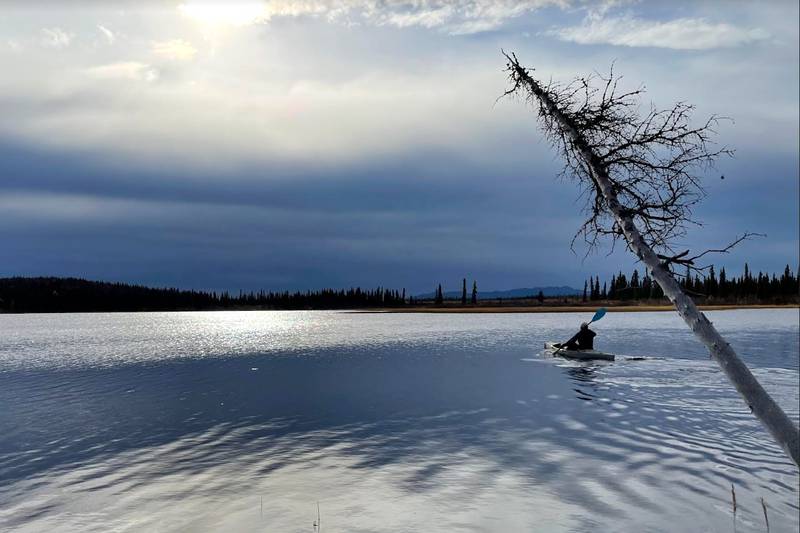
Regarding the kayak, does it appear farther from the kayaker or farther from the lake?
the lake

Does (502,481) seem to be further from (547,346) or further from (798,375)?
(547,346)

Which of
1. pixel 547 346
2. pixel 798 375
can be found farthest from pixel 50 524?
pixel 547 346

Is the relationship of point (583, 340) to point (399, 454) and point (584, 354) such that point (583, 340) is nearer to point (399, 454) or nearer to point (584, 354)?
point (584, 354)

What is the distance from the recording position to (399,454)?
18.6 metres

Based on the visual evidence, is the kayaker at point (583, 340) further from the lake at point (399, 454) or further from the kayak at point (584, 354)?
the lake at point (399, 454)

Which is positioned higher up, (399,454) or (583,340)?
(583,340)

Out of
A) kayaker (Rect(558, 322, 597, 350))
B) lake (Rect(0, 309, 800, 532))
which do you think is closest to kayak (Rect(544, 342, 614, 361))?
kayaker (Rect(558, 322, 597, 350))

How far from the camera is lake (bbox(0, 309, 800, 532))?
12.8 m

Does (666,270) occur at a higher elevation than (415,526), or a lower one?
higher

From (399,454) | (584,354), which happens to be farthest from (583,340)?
(399,454)

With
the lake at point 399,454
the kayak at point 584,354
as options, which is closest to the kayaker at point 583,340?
the kayak at point 584,354

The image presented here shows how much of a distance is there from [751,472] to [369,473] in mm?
10533

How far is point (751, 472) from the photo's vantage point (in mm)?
15695

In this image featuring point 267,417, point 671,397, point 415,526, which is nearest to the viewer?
point 415,526
